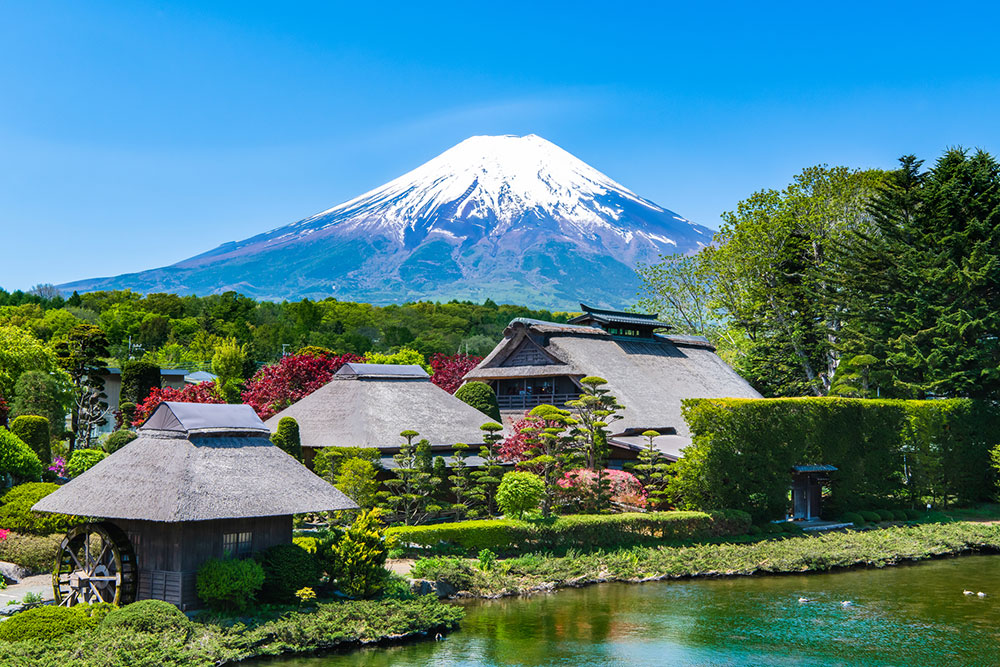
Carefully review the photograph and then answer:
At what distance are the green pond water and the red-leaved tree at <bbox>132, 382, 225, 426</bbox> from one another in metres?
23.5

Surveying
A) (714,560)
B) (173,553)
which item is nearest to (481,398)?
(714,560)

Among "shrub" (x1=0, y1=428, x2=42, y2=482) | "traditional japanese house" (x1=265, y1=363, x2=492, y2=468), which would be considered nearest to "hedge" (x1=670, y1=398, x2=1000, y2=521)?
"traditional japanese house" (x1=265, y1=363, x2=492, y2=468)

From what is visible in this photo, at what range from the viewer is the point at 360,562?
69.9ft

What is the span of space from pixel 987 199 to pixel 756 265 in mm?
14685

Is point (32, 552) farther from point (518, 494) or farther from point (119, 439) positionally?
point (518, 494)

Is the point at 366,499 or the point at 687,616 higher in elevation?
the point at 366,499

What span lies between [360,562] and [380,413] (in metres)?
14.1

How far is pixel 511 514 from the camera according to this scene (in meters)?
29.1

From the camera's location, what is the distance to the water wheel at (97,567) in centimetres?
1891

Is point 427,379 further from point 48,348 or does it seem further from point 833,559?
point 48,348

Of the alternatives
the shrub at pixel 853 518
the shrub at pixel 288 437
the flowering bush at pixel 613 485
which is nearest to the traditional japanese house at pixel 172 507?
the shrub at pixel 288 437

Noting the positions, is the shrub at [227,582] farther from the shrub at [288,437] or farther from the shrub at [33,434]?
the shrub at [33,434]

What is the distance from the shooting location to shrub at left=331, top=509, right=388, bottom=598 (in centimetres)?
2125

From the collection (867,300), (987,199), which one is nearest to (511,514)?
(867,300)
